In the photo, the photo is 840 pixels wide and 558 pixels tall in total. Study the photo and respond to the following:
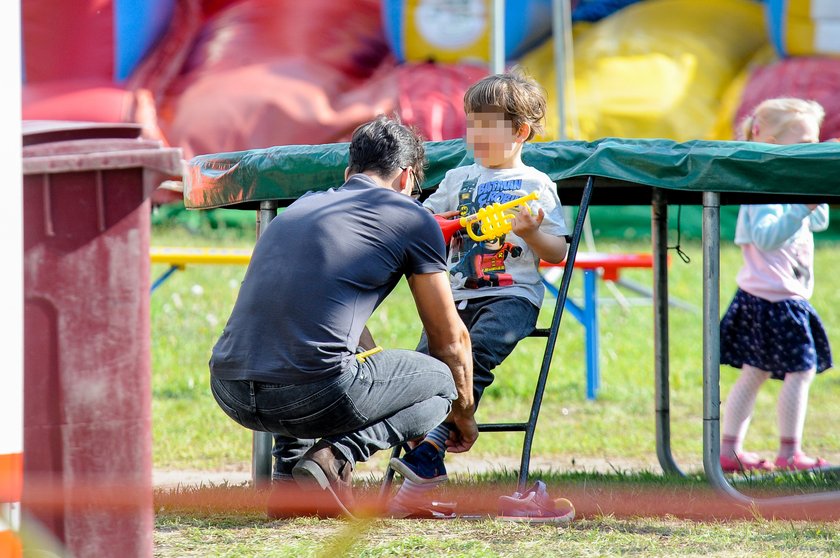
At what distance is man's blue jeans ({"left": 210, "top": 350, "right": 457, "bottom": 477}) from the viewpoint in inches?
129

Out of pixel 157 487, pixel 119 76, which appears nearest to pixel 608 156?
pixel 157 487

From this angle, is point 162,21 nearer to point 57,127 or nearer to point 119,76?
point 119,76

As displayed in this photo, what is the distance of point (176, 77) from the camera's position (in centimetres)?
1157

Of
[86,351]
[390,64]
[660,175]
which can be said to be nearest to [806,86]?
[390,64]

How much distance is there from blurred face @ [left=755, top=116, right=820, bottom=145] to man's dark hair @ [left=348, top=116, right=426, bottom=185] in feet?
6.87

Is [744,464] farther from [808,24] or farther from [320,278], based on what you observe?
[808,24]

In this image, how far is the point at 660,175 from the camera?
3.76 metres

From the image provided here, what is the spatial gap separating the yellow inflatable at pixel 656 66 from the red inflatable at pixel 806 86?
0.49 meters

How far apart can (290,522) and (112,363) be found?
1117 millimetres

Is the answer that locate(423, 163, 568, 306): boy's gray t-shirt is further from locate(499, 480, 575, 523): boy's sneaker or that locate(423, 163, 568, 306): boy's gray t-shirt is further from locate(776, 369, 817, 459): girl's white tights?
locate(776, 369, 817, 459): girl's white tights

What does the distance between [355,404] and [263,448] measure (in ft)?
3.48


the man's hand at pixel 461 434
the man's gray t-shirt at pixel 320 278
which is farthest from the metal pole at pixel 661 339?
the man's gray t-shirt at pixel 320 278

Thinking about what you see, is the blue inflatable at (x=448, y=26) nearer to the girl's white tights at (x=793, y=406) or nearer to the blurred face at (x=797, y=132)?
the blurred face at (x=797, y=132)

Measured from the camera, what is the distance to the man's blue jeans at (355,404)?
3277mm
